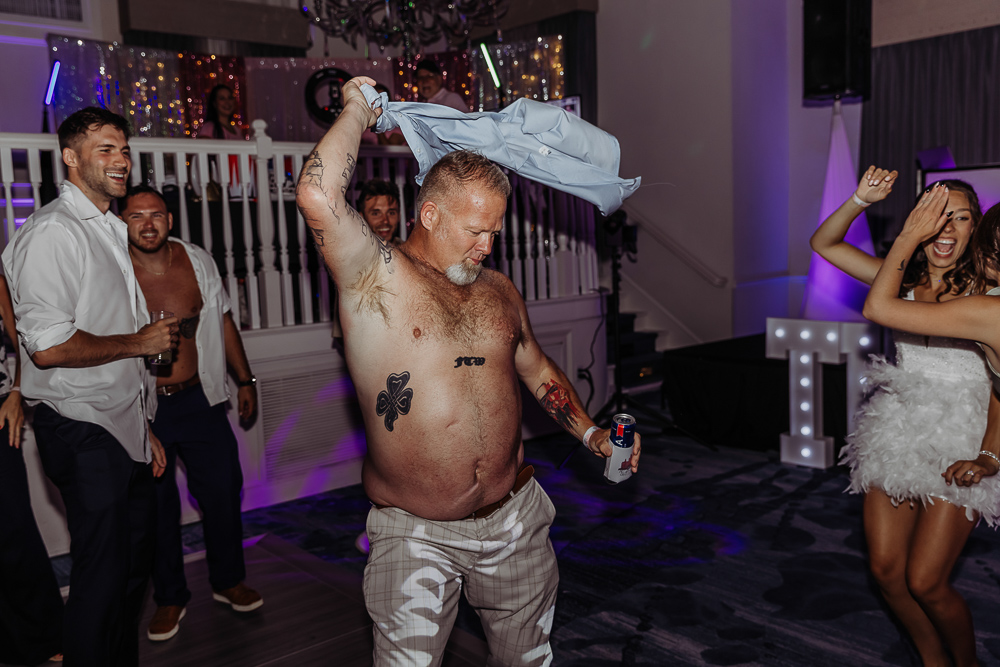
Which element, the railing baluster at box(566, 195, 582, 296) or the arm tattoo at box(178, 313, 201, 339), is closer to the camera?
the arm tattoo at box(178, 313, 201, 339)

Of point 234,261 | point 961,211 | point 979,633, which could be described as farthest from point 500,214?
point 234,261

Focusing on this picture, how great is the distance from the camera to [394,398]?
180cm

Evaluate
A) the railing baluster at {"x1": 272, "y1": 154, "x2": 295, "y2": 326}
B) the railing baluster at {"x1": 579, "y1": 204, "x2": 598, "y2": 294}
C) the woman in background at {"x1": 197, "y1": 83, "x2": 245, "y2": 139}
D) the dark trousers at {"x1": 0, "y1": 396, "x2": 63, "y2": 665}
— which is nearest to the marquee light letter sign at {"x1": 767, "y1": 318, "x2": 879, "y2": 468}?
the railing baluster at {"x1": 579, "y1": 204, "x2": 598, "y2": 294}

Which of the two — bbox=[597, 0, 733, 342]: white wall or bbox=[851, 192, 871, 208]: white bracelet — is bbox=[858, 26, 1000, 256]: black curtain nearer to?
bbox=[597, 0, 733, 342]: white wall

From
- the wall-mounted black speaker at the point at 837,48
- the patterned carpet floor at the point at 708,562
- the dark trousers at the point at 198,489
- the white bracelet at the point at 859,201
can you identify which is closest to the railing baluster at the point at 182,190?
the dark trousers at the point at 198,489

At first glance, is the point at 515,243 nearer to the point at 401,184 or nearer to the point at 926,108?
the point at 401,184

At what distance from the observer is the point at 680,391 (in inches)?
228

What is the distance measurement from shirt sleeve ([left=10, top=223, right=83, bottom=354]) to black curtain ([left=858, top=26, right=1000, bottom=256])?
6.47 m

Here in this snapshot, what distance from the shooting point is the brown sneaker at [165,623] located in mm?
2965

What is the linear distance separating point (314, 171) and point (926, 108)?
302 inches

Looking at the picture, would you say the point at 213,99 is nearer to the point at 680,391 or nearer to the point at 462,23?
the point at 462,23

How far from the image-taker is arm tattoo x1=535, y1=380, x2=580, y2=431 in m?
2.12

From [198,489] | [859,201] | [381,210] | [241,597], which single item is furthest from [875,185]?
[241,597]

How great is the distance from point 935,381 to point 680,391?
3283mm
